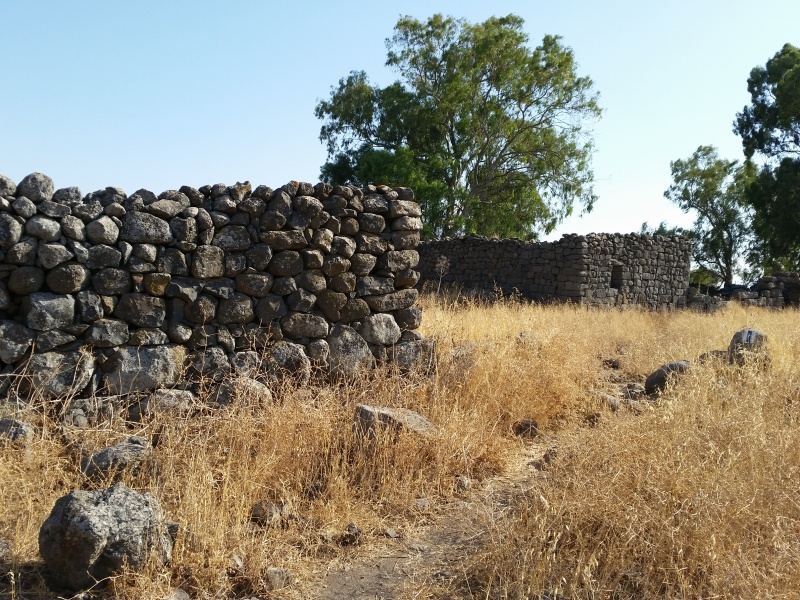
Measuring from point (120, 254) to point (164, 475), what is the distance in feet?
6.44

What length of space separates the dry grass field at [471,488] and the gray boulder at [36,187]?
1.56 metres

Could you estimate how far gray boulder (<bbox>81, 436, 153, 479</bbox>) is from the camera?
4.16m

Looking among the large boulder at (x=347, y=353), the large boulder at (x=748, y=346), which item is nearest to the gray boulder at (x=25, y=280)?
the large boulder at (x=347, y=353)

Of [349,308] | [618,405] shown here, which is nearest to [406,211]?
[349,308]

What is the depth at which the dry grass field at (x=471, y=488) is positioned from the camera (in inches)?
130

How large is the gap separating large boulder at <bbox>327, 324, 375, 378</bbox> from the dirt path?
1958mm

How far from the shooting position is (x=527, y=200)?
24266 mm

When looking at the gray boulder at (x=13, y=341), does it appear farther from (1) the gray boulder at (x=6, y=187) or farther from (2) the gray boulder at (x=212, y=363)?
(2) the gray boulder at (x=212, y=363)

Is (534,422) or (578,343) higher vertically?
(578,343)

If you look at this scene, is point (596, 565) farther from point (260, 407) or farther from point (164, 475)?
point (260, 407)

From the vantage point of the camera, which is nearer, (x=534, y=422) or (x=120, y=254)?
(x=120, y=254)

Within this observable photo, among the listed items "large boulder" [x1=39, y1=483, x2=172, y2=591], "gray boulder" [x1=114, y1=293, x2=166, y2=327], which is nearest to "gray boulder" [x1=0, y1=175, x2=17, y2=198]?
"gray boulder" [x1=114, y1=293, x2=166, y2=327]

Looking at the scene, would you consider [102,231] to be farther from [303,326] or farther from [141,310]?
[303,326]

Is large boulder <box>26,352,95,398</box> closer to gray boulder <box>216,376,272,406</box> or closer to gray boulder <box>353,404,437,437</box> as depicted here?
gray boulder <box>216,376,272,406</box>
